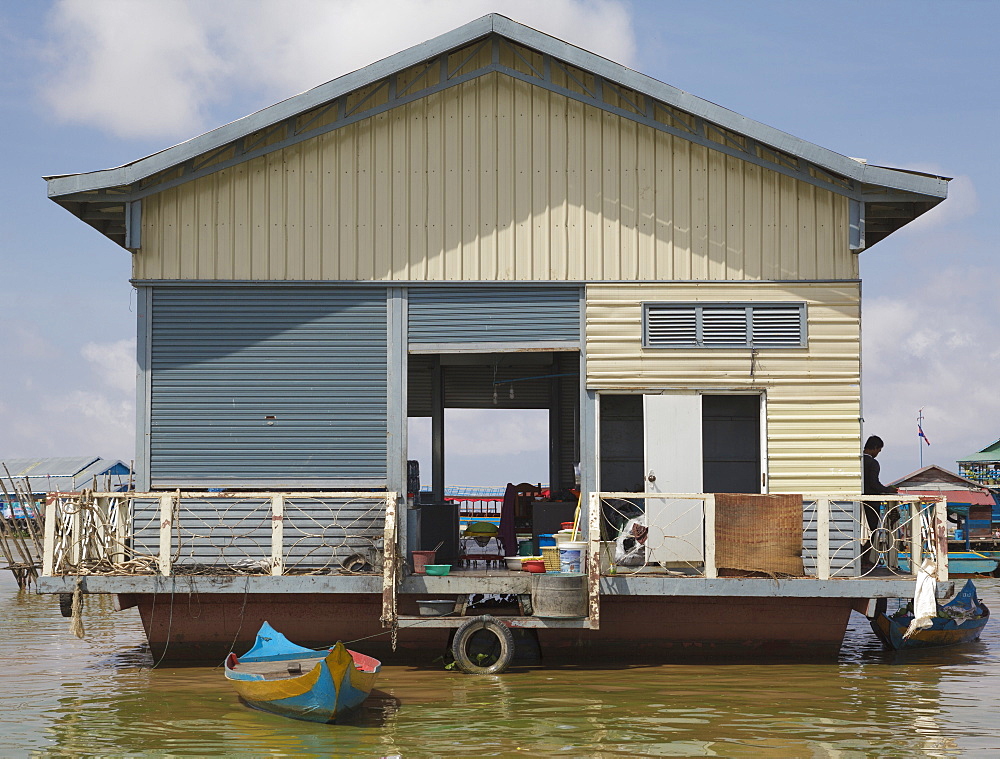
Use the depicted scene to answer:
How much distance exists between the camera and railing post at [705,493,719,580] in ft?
41.3

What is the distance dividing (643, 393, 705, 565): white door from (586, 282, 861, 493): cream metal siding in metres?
0.26

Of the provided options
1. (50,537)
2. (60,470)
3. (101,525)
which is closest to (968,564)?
(101,525)

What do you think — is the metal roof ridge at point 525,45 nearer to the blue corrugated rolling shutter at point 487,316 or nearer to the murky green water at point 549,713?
the blue corrugated rolling shutter at point 487,316

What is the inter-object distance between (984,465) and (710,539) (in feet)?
146

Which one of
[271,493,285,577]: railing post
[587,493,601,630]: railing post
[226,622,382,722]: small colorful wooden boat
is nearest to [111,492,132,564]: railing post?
[271,493,285,577]: railing post

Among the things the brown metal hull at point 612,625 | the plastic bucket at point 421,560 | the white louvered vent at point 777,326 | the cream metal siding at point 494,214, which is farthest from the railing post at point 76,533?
the white louvered vent at point 777,326

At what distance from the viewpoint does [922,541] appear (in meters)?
12.8

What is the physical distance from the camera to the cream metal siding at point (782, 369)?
13.7 meters

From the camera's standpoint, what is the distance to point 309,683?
416 inches

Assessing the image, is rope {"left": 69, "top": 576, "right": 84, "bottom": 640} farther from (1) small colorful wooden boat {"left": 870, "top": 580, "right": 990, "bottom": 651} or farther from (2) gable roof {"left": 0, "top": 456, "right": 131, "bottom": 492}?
(2) gable roof {"left": 0, "top": 456, "right": 131, "bottom": 492}

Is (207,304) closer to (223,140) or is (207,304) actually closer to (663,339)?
(223,140)

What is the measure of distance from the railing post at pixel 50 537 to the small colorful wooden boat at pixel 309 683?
2.69 meters

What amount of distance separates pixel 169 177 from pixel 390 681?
23.0ft

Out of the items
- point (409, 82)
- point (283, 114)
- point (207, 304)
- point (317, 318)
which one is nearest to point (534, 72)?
point (409, 82)
